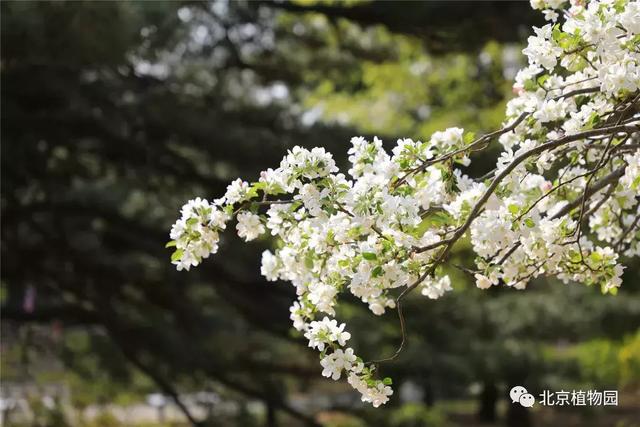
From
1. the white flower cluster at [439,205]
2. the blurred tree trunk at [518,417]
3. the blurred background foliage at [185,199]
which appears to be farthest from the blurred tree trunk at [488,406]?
the white flower cluster at [439,205]

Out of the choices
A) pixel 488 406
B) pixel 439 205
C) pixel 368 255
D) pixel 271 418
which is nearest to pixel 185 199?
pixel 271 418

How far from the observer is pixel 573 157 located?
2693mm

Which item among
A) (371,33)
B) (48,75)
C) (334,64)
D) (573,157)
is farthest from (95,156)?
(573,157)

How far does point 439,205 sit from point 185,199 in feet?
15.3

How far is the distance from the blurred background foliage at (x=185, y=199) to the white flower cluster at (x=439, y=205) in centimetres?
258

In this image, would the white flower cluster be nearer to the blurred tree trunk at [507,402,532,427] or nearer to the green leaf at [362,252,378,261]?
the green leaf at [362,252,378,261]

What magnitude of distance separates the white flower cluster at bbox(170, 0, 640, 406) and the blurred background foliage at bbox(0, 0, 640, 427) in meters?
2.58

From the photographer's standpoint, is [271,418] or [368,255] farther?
[271,418]

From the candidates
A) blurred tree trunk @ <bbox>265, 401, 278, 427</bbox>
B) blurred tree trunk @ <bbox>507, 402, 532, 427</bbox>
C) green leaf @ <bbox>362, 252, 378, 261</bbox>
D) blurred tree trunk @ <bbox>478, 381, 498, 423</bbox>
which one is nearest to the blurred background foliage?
blurred tree trunk @ <bbox>265, 401, 278, 427</bbox>

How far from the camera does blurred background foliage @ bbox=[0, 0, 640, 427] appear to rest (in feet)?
19.4

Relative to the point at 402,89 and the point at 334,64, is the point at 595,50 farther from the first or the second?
the point at 402,89

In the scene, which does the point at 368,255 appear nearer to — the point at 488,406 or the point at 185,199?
the point at 185,199

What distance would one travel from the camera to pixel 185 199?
22.5 ft

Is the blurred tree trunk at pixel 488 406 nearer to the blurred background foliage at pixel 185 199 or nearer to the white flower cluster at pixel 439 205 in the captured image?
the blurred background foliage at pixel 185 199
